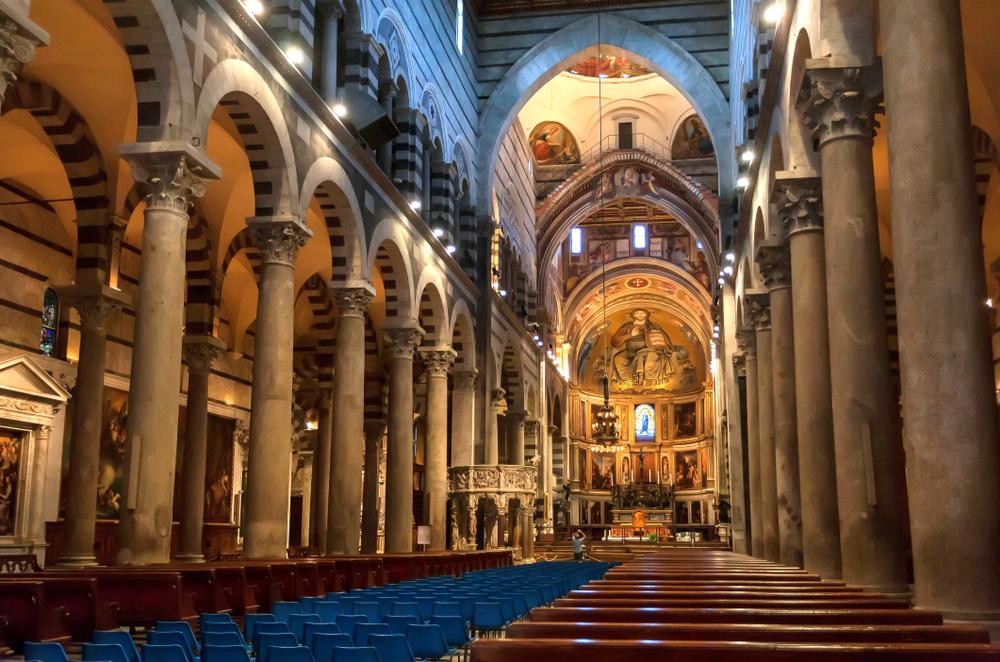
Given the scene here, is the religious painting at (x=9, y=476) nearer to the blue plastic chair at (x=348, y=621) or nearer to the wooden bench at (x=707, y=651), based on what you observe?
the blue plastic chair at (x=348, y=621)

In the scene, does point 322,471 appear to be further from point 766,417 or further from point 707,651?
point 707,651

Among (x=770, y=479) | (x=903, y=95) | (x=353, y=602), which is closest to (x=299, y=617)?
(x=353, y=602)

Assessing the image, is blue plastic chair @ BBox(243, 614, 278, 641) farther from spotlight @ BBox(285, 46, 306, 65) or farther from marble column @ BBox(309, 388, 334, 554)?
marble column @ BBox(309, 388, 334, 554)

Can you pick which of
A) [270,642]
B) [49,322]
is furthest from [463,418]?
[270,642]

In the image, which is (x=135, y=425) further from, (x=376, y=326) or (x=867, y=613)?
(x=376, y=326)

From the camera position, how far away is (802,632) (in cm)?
402

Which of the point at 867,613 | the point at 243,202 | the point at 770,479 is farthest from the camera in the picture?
the point at 243,202

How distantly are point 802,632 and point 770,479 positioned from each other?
13.9m

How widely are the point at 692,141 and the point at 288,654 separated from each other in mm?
37205

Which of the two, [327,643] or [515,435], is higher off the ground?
[515,435]

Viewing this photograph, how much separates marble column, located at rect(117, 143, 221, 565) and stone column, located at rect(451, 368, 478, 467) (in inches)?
614

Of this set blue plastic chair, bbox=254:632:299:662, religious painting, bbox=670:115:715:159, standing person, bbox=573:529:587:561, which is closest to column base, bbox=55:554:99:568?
blue plastic chair, bbox=254:632:299:662

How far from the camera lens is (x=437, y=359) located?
82.0 feet

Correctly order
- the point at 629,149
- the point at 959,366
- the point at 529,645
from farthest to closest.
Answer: the point at 629,149 < the point at 959,366 < the point at 529,645
